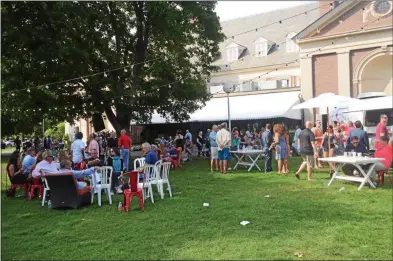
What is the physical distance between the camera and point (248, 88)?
26.5 metres

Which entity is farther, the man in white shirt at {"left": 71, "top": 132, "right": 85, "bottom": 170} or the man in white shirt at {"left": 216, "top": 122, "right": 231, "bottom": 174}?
the man in white shirt at {"left": 216, "top": 122, "right": 231, "bottom": 174}

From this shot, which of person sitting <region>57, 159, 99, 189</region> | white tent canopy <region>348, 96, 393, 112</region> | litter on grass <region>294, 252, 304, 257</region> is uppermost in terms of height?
white tent canopy <region>348, 96, 393, 112</region>

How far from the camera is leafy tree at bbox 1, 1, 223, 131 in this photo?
13344 mm

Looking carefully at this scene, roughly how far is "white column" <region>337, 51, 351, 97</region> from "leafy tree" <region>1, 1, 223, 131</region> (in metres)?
5.56

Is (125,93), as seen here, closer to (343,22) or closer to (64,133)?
(343,22)

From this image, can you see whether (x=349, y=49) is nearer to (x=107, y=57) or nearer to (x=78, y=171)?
(x=107, y=57)

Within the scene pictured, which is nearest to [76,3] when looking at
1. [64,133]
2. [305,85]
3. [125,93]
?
[125,93]

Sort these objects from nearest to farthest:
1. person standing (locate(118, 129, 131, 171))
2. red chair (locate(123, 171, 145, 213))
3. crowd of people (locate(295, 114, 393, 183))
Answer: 1. red chair (locate(123, 171, 145, 213))
2. crowd of people (locate(295, 114, 393, 183))
3. person standing (locate(118, 129, 131, 171))

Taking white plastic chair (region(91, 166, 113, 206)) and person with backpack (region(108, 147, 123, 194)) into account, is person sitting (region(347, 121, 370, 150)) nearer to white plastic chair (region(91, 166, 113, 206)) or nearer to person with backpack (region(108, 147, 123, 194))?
person with backpack (region(108, 147, 123, 194))

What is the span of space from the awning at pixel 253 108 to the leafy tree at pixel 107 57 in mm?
4006

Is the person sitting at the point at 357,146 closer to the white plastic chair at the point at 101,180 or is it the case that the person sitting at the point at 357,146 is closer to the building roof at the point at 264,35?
the white plastic chair at the point at 101,180

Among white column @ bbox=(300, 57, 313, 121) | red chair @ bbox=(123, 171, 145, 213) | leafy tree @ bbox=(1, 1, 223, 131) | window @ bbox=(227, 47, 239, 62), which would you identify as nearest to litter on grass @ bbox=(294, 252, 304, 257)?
red chair @ bbox=(123, 171, 145, 213)

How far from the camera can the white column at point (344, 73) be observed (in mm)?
16891

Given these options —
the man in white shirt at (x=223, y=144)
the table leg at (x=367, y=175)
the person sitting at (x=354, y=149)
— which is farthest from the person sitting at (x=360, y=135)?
the man in white shirt at (x=223, y=144)
